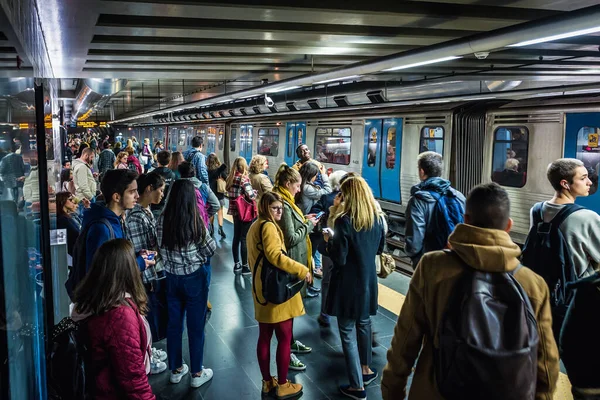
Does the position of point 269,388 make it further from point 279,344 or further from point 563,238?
point 563,238

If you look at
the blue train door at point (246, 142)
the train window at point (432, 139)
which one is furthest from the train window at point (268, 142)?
the train window at point (432, 139)

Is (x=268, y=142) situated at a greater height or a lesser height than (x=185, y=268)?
greater

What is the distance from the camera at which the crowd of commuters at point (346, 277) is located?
73.6 inches

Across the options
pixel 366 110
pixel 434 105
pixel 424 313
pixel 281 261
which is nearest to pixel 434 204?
pixel 281 261

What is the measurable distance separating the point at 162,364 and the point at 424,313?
3.06 meters

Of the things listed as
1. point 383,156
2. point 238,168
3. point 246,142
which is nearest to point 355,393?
point 238,168

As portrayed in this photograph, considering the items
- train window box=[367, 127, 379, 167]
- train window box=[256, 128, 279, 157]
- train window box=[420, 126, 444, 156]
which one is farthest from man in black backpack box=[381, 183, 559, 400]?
train window box=[256, 128, 279, 157]

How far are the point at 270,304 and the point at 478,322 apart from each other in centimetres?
216

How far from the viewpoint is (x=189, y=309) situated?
13.1 feet

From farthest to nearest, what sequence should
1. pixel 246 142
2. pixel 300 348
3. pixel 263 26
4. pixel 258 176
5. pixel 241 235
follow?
pixel 246 142 < pixel 241 235 < pixel 258 176 < pixel 300 348 < pixel 263 26

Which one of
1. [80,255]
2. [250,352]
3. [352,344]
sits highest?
[80,255]

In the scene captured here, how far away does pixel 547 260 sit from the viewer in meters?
3.61

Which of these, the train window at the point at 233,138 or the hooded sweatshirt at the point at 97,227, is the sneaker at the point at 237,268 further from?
the train window at the point at 233,138

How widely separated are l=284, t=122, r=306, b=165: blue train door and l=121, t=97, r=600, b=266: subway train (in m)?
0.07
